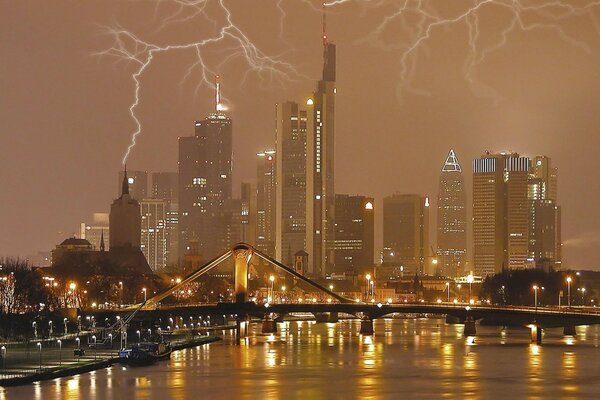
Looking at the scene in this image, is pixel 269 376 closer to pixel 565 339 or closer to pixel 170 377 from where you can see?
pixel 170 377

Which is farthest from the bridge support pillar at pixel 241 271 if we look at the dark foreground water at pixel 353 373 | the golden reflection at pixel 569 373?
the golden reflection at pixel 569 373

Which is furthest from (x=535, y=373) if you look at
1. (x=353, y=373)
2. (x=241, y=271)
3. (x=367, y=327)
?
(x=241, y=271)

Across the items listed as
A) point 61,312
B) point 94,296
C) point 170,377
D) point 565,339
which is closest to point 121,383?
point 170,377

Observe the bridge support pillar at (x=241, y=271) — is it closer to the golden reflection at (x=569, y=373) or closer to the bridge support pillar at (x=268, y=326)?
the bridge support pillar at (x=268, y=326)

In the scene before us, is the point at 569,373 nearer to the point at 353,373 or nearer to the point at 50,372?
the point at 353,373

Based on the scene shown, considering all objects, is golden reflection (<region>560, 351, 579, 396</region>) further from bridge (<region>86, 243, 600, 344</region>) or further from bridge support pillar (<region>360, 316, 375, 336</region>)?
bridge support pillar (<region>360, 316, 375, 336</region>)

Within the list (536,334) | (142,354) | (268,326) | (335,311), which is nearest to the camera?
(142,354)

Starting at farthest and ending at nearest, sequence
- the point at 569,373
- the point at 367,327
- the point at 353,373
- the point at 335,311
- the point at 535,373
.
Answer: the point at 367,327
the point at 335,311
the point at 353,373
the point at 535,373
the point at 569,373
